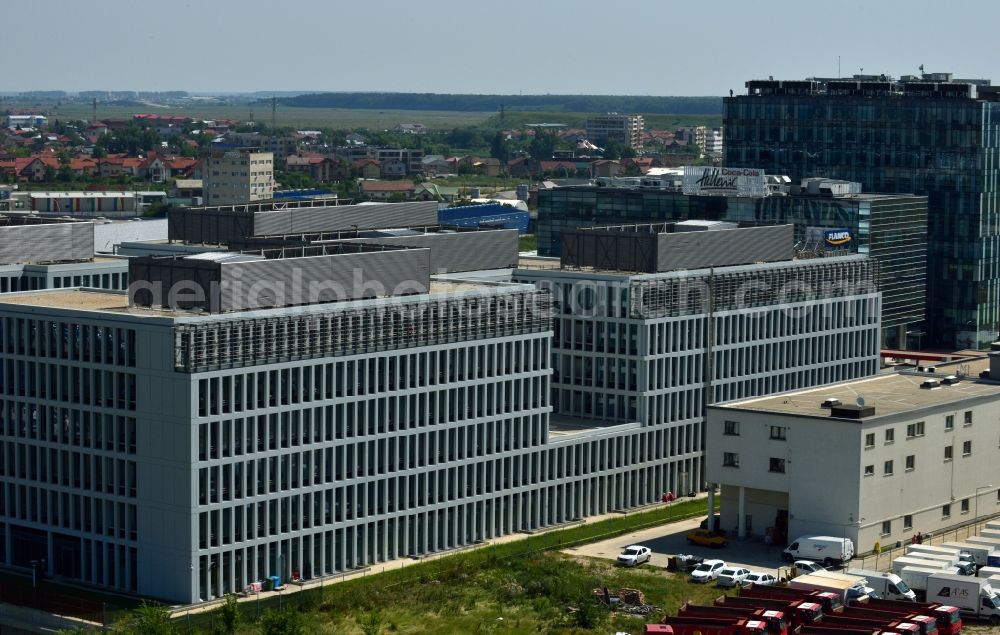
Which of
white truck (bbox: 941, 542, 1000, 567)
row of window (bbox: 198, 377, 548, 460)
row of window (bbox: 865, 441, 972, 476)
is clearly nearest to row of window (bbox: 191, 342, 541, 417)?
row of window (bbox: 198, 377, 548, 460)

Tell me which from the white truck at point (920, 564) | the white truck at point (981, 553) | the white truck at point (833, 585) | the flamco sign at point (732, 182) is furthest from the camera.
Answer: the flamco sign at point (732, 182)

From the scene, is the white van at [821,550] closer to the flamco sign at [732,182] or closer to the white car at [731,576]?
the white car at [731,576]

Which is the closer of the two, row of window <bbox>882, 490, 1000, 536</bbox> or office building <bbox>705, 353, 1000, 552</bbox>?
office building <bbox>705, 353, 1000, 552</bbox>

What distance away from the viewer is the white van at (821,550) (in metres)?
124

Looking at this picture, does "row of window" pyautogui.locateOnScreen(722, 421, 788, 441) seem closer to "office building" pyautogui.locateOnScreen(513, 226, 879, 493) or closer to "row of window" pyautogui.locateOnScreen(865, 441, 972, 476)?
"row of window" pyautogui.locateOnScreen(865, 441, 972, 476)

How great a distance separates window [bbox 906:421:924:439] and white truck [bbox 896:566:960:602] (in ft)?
50.0

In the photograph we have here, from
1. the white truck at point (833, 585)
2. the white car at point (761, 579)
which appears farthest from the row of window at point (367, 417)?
the white truck at point (833, 585)

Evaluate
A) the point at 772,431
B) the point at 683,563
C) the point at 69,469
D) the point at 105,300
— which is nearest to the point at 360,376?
the point at 105,300

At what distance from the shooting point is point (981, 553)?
4857 inches

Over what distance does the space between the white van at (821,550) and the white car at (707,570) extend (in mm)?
5771

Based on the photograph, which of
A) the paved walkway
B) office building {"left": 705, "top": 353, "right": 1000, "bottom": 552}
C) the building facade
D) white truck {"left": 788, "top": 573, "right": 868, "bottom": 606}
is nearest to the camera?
white truck {"left": 788, "top": 573, "right": 868, "bottom": 606}

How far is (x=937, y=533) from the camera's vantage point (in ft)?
438

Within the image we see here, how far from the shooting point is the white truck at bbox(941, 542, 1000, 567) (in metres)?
121

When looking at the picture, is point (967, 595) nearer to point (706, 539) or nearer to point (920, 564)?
point (920, 564)
